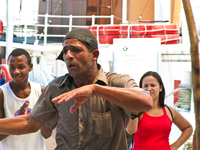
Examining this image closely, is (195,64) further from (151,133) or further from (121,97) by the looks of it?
(151,133)

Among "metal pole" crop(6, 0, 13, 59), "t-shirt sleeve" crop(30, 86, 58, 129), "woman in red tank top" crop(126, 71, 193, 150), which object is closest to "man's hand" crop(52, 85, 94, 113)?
"t-shirt sleeve" crop(30, 86, 58, 129)

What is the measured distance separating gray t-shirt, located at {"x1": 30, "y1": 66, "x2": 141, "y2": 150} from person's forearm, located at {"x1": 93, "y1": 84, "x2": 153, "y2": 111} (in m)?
0.11

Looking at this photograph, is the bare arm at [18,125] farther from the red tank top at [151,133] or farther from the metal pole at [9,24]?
the metal pole at [9,24]

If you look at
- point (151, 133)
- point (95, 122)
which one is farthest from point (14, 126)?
point (151, 133)

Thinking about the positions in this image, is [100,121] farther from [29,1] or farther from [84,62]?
[29,1]

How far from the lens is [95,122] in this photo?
4.26 ft

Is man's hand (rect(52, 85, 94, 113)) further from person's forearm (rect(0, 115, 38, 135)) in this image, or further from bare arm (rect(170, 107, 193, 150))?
bare arm (rect(170, 107, 193, 150))

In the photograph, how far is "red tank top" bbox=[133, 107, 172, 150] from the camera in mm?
1984

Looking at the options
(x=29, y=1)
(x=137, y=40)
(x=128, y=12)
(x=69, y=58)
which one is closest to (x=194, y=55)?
(x=69, y=58)

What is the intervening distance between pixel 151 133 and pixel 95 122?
76cm

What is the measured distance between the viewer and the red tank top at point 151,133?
198cm

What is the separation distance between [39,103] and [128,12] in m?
6.74

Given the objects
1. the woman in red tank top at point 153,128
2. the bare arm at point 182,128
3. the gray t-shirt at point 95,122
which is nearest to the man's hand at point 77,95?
the gray t-shirt at point 95,122

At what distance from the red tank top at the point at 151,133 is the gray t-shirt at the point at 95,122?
62cm
